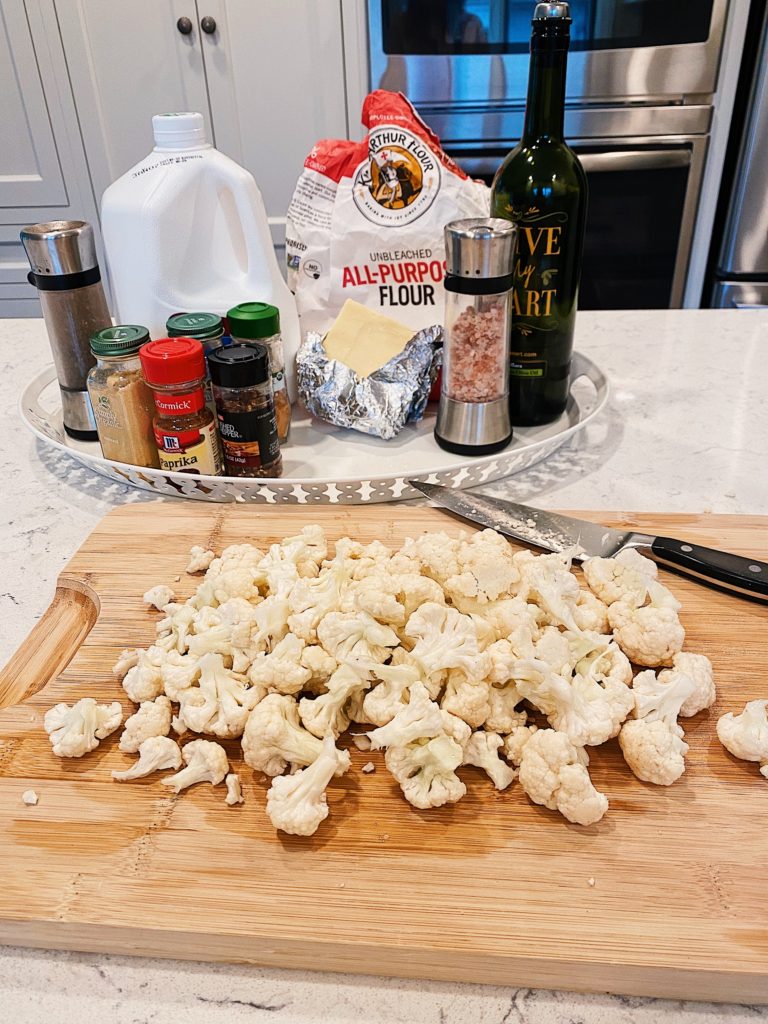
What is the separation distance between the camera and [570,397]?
4.05 ft

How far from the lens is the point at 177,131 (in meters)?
1.03

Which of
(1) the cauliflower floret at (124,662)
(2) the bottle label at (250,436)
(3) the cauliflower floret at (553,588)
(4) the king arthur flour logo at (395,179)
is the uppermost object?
(4) the king arthur flour logo at (395,179)

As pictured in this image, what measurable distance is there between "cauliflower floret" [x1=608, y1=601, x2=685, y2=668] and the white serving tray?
1.10 feet

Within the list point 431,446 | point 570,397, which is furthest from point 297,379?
point 570,397

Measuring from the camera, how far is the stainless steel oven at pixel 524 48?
6.86ft

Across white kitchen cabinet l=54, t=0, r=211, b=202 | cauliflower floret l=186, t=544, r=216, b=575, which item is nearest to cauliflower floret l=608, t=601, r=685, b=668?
cauliflower floret l=186, t=544, r=216, b=575

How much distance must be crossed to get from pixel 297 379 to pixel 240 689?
59cm

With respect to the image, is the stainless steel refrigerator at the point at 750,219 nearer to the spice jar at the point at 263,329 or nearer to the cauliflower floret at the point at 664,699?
the spice jar at the point at 263,329

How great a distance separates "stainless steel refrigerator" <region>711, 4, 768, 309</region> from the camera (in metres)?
2.15

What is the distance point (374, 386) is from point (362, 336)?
0.28 feet

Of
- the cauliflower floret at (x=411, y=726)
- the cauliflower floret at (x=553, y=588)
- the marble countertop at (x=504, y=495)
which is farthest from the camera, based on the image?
the cauliflower floret at (x=553, y=588)

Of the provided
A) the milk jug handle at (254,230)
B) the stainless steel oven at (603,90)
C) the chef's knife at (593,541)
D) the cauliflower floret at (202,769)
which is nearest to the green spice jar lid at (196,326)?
the milk jug handle at (254,230)

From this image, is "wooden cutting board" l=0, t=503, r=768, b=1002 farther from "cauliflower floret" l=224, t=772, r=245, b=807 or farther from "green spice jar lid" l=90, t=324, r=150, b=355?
"green spice jar lid" l=90, t=324, r=150, b=355

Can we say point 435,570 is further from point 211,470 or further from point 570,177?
point 570,177
